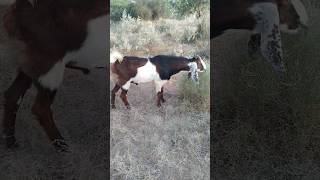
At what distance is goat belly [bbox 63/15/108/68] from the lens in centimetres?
375

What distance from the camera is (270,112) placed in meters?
3.91

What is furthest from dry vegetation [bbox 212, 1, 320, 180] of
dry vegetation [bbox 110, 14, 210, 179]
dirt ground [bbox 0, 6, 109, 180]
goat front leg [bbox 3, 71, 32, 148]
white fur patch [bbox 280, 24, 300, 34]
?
goat front leg [bbox 3, 71, 32, 148]

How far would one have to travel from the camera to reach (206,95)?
386 cm

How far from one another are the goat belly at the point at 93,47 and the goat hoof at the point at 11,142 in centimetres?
66

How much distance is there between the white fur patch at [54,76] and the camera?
3.73 metres

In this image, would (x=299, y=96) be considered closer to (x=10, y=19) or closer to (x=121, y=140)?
(x=121, y=140)

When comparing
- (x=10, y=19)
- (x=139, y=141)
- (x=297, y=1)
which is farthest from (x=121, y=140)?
(x=297, y=1)

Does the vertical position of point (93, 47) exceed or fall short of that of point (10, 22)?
it falls short

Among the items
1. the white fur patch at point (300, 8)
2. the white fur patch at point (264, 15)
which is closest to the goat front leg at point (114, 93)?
the white fur patch at point (264, 15)

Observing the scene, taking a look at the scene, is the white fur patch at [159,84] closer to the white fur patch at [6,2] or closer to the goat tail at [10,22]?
the goat tail at [10,22]

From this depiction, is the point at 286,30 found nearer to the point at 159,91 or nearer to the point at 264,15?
the point at 264,15

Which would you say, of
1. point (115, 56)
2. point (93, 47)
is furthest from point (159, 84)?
point (93, 47)

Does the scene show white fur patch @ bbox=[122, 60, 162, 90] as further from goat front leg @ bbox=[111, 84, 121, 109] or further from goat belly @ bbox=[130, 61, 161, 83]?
goat front leg @ bbox=[111, 84, 121, 109]

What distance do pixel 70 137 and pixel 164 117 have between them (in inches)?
27.1
